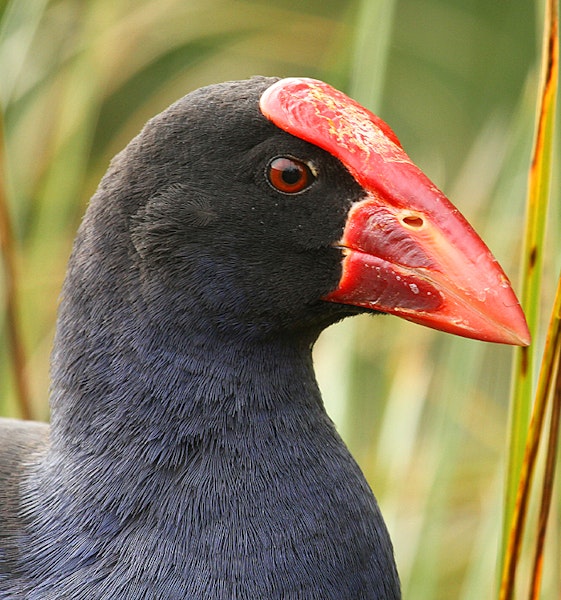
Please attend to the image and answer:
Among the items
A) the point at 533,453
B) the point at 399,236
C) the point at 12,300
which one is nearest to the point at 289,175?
the point at 399,236

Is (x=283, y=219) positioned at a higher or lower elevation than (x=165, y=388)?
higher

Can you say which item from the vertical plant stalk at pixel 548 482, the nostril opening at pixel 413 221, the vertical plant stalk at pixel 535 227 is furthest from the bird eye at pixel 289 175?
the vertical plant stalk at pixel 548 482

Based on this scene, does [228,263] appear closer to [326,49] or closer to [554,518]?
[554,518]

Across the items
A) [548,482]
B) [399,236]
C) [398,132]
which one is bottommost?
[548,482]

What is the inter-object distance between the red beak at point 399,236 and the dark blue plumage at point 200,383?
0.10 feet

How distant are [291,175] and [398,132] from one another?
84.1 inches

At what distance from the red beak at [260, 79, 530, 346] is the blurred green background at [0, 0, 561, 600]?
0.61m

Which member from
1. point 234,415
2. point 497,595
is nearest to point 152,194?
point 234,415

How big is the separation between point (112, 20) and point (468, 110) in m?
1.27

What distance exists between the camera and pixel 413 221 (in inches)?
61.7

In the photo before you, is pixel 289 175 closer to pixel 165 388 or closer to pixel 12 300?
pixel 165 388

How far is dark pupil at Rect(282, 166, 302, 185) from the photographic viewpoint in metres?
1.58

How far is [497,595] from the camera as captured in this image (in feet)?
5.70

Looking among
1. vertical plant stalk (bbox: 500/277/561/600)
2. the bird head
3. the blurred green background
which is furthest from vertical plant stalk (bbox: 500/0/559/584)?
the blurred green background
